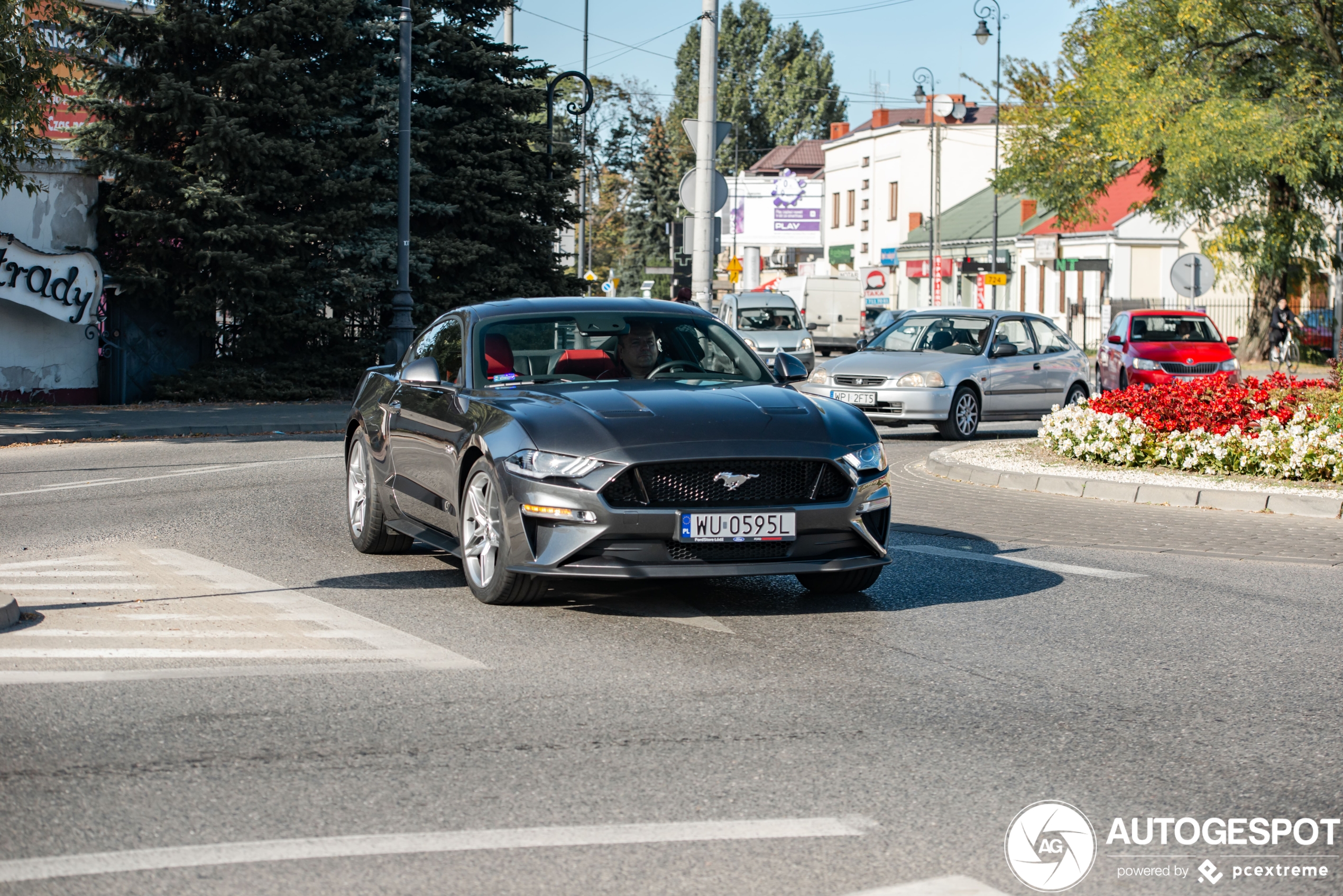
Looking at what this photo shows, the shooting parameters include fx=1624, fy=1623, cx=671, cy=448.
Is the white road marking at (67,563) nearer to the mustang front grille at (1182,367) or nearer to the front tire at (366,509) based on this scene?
the front tire at (366,509)

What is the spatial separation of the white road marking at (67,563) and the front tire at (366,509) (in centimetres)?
135

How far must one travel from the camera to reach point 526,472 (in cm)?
727

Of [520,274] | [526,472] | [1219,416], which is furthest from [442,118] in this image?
[526,472]

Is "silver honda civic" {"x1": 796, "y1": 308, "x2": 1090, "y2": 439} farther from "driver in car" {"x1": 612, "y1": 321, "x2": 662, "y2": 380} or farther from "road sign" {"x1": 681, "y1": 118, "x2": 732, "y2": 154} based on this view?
"driver in car" {"x1": 612, "y1": 321, "x2": 662, "y2": 380}

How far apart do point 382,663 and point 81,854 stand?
92.8 inches

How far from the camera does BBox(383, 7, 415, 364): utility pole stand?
24.0 metres

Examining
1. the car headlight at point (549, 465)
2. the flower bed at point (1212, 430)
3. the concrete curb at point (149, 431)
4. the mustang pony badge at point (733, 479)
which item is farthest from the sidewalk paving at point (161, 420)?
the mustang pony badge at point (733, 479)

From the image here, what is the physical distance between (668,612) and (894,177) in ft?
250

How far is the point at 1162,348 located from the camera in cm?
2505

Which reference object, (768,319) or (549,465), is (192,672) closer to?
(549,465)

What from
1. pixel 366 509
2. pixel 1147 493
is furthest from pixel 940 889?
pixel 1147 493

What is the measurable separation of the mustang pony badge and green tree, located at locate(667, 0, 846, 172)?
363 feet

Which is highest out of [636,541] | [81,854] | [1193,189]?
[1193,189]

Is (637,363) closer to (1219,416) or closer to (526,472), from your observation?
(526,472)
